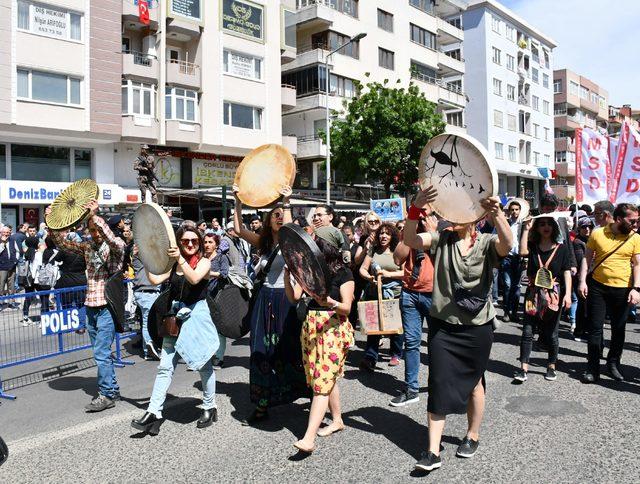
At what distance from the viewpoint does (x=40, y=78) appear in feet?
79.3

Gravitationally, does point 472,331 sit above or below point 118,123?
below

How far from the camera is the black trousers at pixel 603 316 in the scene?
6.36m

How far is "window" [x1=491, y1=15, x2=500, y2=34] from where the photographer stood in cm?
5312

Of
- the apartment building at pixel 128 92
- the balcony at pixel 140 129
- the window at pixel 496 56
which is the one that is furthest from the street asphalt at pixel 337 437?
the window at pixel 496 56

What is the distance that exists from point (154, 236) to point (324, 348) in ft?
5.59

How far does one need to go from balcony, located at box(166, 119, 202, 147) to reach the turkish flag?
178 inches

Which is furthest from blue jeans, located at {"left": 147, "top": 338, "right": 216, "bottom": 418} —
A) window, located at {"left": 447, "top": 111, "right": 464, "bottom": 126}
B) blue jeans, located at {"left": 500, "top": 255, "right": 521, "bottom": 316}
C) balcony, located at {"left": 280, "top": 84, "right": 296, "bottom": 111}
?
window, located at {"left": 447, "top": 111, "right": 464, "bottom": 126}

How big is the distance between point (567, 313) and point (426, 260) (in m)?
5.77

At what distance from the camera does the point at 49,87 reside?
2439cm

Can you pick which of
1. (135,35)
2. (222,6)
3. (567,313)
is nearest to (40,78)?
(135,35)

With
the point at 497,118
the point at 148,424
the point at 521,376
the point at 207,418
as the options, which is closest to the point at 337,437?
the point at 207,418

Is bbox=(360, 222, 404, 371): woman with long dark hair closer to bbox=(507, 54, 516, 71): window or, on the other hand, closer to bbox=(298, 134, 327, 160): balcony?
bbox=(298, 134, 327, 160): balcony

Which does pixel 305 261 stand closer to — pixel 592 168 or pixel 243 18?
pixel 592 168

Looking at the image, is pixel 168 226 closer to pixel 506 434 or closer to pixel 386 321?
pixel 386 321
